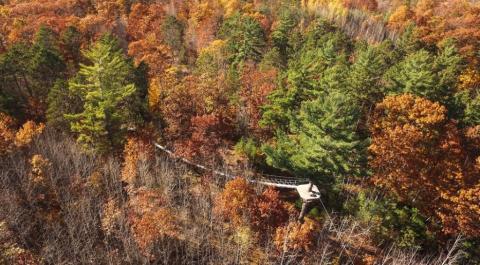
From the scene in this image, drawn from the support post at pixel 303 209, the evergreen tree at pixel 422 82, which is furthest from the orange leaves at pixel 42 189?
the evergreen tree at pixel 422 82

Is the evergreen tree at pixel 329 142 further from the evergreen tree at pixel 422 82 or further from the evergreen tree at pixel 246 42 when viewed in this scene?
the evergreen tree at pixel 246 42

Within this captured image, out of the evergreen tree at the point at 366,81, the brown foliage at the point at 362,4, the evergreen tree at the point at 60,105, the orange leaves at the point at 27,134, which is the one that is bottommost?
the orange leaves at the point at 27,134

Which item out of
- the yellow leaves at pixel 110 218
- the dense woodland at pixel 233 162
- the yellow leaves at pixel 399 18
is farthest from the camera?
the yellow leaves at pixel 399 18

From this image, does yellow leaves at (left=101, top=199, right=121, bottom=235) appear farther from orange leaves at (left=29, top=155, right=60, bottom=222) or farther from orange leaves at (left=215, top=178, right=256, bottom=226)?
orange leaves at (left=215, top=178, right=256, bottom=226)

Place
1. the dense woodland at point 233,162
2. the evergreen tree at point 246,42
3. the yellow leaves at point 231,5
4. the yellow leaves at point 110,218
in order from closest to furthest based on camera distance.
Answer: the yellow leaves at point 110,218
the dense woodland at point 233,162
the evergreen tree at point 246,42
the yellow leaves at point 231,5

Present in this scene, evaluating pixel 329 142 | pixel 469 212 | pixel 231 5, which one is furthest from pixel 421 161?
pixel 231 5

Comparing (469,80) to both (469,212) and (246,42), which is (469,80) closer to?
(469,212)

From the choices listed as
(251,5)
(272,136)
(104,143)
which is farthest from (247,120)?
(251,5)

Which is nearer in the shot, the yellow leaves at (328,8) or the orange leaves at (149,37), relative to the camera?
the orange leaves at (149,37)
